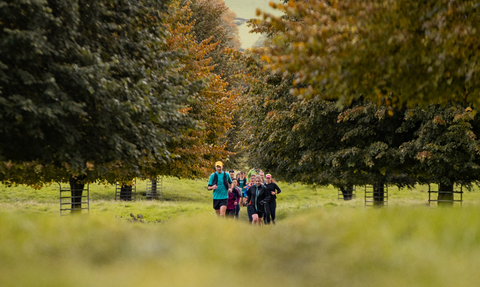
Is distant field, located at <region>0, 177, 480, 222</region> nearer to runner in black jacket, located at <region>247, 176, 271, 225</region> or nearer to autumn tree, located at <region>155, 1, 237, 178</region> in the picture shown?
autumn tree, located at <region>155, 1, 237, 178</region>

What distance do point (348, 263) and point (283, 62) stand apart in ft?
9.43

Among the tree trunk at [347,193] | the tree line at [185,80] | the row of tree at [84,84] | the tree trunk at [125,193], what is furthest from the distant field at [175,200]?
the row of tree at [84,84]

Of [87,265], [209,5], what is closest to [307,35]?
[87,265]

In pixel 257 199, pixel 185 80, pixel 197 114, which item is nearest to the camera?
pixel 185 80

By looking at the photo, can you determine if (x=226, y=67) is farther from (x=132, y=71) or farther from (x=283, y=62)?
(x=283, y=62)

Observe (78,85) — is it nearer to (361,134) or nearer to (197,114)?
(197,114)

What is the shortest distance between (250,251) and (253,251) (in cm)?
4

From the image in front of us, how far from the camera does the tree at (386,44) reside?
5.41m

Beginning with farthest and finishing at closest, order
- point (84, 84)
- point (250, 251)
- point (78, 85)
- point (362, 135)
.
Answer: point (362, 135) < point (78, 85) < point (84, 84) < point (250, 251)

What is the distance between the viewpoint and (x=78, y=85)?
301 inches

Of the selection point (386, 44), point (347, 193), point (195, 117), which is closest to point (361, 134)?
point (195, 117)

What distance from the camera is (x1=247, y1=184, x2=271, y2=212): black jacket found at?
42.9ft

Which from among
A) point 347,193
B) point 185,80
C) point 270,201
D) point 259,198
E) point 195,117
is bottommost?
point 347,193

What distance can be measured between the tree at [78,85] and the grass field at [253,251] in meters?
1.63
